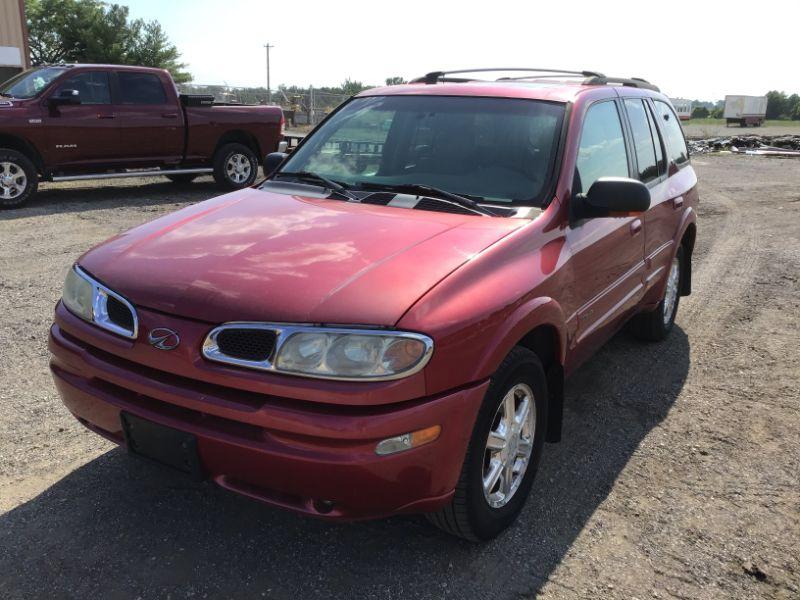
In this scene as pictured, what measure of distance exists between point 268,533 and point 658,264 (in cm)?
309

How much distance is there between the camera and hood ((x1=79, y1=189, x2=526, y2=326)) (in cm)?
230

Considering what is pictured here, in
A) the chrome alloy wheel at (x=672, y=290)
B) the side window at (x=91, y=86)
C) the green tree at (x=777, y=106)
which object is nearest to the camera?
the chrome alloy wheel at (x=672, y=290)

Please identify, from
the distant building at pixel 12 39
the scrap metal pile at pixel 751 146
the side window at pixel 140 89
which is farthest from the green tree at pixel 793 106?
the side window at pixel 140 89

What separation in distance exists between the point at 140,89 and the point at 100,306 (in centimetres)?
908

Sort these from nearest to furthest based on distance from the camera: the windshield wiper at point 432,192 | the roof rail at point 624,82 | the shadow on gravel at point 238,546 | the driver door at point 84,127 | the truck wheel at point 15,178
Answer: the shadow on gravel at point 238,546, the windshield wiper at point 432,192, the roof rail at point 624,82, the truck wheel at point 15,178, the driver door at point 84,127

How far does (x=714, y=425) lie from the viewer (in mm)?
3922

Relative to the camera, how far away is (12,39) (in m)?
23.2

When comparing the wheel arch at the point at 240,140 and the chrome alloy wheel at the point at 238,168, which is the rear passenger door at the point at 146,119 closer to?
the wheel arch at the point at 240,140

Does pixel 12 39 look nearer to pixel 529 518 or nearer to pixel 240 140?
pixel 240 140

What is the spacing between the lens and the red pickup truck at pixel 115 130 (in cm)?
958

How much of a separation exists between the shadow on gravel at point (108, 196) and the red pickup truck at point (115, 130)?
36cm

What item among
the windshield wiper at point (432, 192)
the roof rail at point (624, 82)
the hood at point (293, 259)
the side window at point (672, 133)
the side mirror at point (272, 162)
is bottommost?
the hood at point (293, 259)

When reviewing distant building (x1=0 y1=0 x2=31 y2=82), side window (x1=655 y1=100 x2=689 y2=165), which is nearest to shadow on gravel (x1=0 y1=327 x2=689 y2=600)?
side window (x1=655 y1=100 x2=689 y2=165)

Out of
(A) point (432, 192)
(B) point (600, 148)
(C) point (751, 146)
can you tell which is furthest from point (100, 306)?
(C) point (751, 146)
